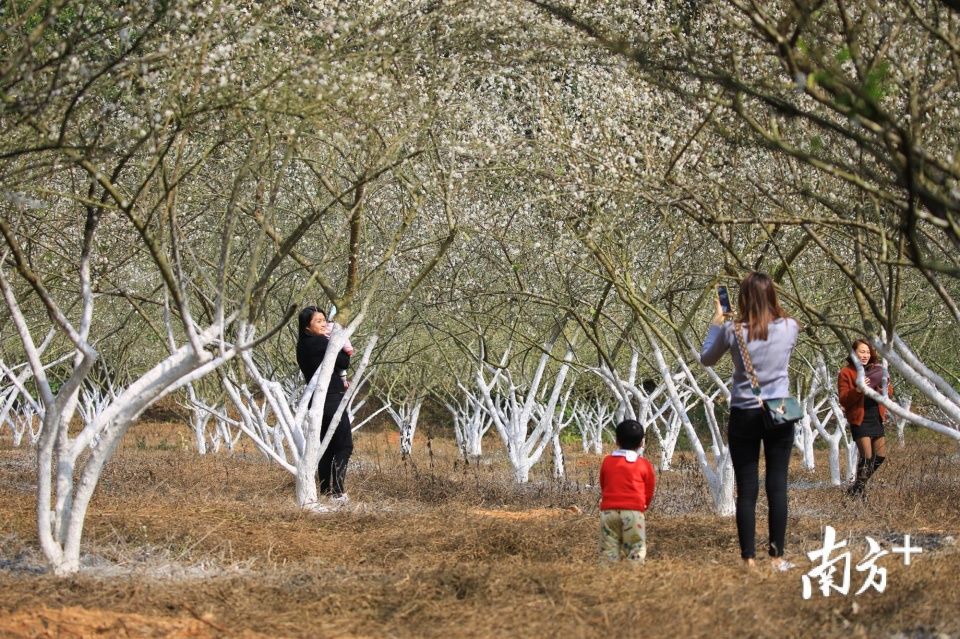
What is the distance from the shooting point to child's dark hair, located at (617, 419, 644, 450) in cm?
691

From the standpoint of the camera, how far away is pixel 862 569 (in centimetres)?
606

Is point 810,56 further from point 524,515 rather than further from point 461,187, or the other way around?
point 524,515

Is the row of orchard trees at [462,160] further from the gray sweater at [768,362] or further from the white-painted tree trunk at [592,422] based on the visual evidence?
the white-painted tree trunk at [592,422]

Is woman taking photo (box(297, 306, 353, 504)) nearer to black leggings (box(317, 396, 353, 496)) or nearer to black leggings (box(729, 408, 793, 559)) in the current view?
black leggings (box(317, 396, 353, 496))

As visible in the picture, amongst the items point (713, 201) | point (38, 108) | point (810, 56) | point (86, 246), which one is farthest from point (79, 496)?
point (713, 201)

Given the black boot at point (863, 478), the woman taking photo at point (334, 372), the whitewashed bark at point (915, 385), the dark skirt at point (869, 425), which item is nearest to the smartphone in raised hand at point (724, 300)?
the whitewashed bark at point (915, 385)

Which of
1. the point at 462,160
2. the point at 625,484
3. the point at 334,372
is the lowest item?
the point at 625,484

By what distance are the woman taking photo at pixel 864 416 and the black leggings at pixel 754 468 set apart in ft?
16.2

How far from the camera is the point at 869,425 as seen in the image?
38.1 ft

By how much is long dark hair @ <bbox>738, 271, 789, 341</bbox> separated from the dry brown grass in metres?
1.25

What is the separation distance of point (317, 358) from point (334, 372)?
233 millimetres

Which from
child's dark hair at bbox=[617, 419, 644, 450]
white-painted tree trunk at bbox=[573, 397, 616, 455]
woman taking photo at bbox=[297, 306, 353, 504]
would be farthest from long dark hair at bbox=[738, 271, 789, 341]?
white-painted tree trunk at bbox=[573, 397, 616, 455]

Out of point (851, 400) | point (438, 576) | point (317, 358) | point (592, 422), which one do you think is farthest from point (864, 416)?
point (592, 422)

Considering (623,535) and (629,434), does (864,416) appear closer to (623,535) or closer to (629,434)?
(629,434)
